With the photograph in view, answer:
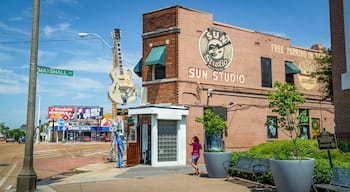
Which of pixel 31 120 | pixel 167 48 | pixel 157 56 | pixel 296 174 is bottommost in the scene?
pixel 296 174

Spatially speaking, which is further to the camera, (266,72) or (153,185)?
(266,72)

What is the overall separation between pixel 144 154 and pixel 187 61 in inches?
228

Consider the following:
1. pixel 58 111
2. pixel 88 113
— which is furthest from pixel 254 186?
pixel 58 111

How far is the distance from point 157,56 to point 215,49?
12.5 ft

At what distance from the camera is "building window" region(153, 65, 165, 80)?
20641 mm

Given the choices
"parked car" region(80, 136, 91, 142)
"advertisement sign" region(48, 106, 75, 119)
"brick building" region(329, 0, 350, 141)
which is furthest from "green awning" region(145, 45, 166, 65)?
"advertisement sign" region(48, 106, 75, 119)

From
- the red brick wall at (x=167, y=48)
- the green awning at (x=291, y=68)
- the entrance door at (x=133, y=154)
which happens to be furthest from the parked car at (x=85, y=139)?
the entrance door at (x=133, y=154)

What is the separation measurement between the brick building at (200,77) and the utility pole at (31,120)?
7.69m

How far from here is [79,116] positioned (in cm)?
8944

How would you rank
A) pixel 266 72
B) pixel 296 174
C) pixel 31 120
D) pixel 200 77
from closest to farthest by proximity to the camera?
pixel 296 174
pixel 31 120
pixel 200 77
pixel 266 72

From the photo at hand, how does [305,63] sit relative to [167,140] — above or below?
above

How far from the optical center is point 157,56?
20031 millimetres

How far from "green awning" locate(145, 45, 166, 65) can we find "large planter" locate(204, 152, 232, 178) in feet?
26.3

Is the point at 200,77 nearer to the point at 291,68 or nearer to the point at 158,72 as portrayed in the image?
the point at 158,72
